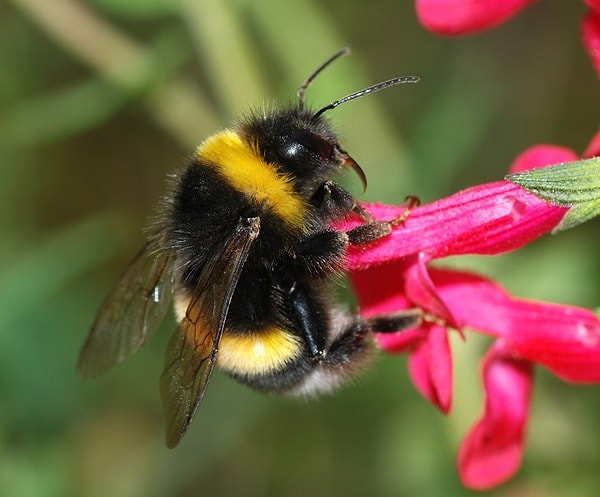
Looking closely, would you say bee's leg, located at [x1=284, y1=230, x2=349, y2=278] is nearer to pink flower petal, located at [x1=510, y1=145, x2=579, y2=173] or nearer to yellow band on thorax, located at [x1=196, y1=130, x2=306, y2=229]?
yellow band on thorax, located at [x1=196, y1=130, x2=306, y2=229]

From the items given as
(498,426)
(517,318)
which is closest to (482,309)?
(517,318)

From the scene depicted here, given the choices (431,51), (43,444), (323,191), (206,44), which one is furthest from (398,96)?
(323,191)

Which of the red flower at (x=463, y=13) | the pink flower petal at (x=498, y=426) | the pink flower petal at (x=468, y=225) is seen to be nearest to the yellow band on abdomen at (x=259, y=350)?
the pink flower petal at (x=468, y=225)

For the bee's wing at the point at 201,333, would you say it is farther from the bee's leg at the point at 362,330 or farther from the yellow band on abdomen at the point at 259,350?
the bee's leg at the point at 362,330

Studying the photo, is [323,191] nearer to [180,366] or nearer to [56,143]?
[180,366]

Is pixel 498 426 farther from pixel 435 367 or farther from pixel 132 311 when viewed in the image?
pixel 132 311

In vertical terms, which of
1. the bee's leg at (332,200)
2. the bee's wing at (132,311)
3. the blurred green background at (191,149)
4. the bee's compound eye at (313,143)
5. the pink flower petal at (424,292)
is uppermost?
the bee's compound eye at (313,143)
